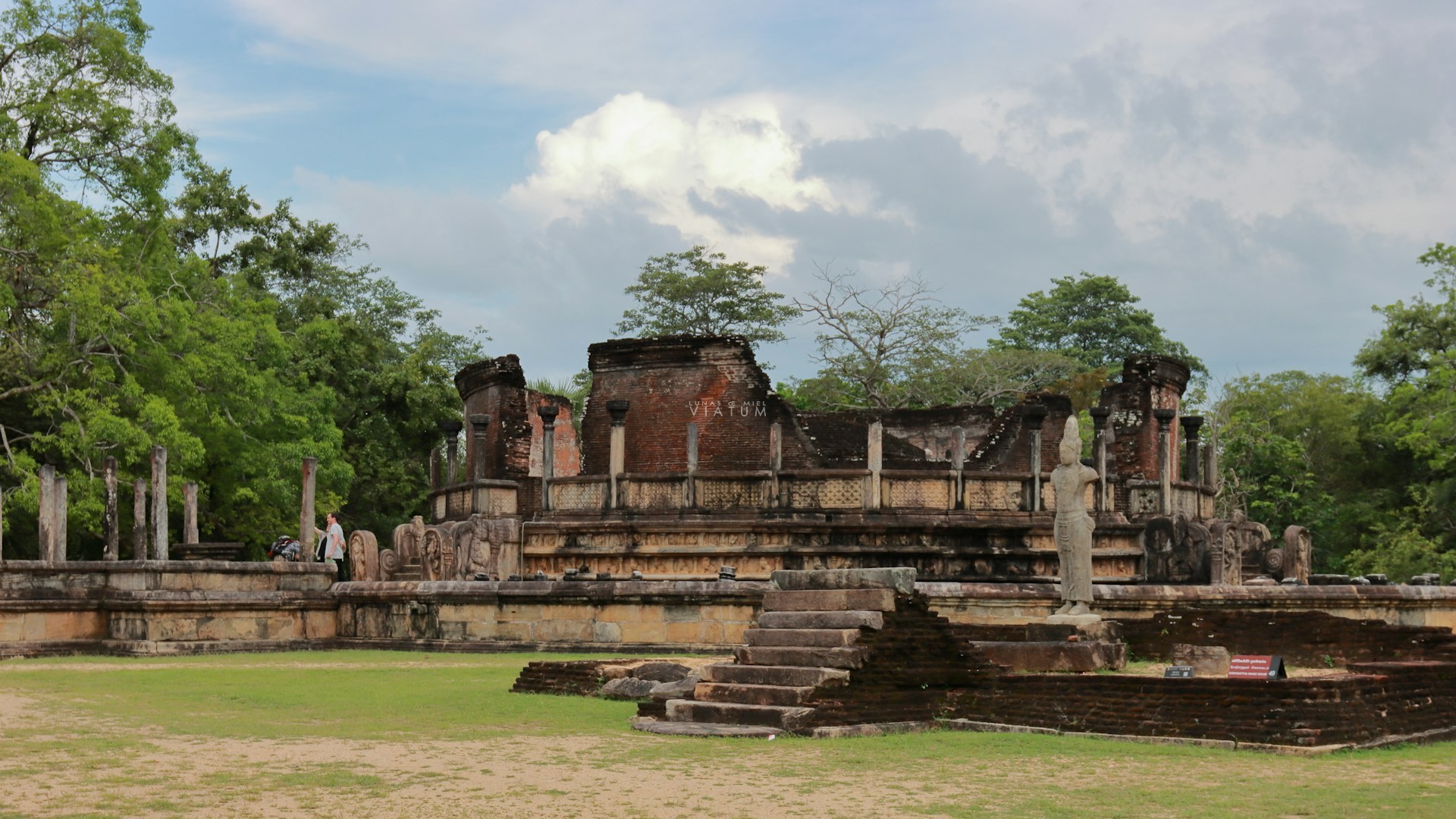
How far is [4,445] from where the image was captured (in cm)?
2642

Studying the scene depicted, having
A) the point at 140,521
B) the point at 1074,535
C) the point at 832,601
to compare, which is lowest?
the point at 832,601

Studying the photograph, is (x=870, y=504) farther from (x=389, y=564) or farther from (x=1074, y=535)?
(x=1074, y=535)

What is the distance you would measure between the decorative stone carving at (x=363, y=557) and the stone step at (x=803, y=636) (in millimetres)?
12286

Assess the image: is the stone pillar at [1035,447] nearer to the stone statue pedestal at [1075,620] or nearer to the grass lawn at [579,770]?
the stone statue pedestal at [1075,620]

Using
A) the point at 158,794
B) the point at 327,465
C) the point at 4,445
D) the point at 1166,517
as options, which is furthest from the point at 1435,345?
the point at 158,794

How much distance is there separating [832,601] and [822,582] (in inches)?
8.3

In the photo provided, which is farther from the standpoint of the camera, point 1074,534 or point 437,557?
point 437,557

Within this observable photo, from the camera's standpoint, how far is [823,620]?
1084cm

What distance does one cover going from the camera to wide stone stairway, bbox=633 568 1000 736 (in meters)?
10.1

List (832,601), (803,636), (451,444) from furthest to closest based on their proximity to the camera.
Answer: (451,444) < (832,601) < (803,636)

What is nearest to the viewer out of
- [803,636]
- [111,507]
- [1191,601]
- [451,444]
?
[803,636]

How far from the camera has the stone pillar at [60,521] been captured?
63.9 feet

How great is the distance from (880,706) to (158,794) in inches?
181

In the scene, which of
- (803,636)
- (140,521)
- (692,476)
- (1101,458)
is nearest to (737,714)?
(803,636)
